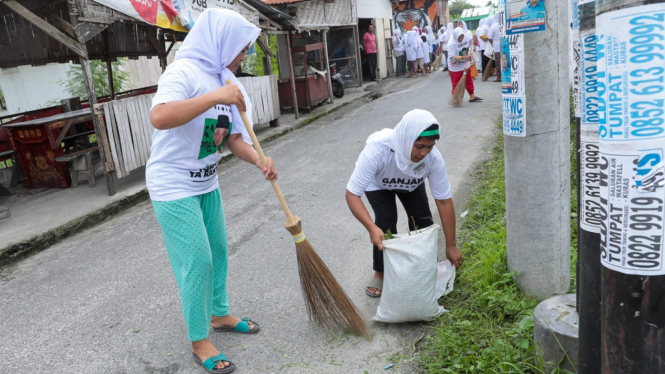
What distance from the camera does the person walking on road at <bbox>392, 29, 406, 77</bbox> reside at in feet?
74.2

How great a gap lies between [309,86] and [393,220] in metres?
10.9

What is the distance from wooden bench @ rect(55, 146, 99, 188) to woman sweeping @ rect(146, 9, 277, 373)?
18.3 feet

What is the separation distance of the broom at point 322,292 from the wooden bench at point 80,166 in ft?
18.7

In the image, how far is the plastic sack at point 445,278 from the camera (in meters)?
3.55

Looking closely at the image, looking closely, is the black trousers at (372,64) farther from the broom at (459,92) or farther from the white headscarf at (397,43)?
the broom at (459,92)

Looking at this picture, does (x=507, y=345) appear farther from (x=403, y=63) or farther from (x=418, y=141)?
(x=403, y=63)

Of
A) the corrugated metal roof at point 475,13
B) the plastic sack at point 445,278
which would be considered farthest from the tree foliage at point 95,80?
the corrugated metal roof at point 475,13

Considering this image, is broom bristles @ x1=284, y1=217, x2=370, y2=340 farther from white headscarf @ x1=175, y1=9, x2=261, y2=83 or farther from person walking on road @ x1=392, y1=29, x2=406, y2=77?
person walking on road @ x1=392, y1=29, x2=406, y2=77

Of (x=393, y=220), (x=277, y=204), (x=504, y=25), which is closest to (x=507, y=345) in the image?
(x=393, y=220)

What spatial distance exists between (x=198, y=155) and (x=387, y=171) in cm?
125

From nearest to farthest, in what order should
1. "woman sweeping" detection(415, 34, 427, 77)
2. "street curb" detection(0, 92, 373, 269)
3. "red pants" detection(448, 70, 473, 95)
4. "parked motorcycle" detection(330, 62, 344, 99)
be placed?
"street curb" detection(0, 92, 373, 269)
"red pants" detection(448, 70, 473, 95)
"parked motorcycle" detection(330, 62, 344, 99)
"woman sweeping" detection(415, 34, 427, 77)

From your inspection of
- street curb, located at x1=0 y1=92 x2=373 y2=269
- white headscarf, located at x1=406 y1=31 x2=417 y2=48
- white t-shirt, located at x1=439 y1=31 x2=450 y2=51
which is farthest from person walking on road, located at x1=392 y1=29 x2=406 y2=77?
street curb, located at x1=0 y1=92 x2=373 y2=269

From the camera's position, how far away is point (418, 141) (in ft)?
10.3

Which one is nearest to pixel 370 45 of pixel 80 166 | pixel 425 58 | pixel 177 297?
pixel 425 58
